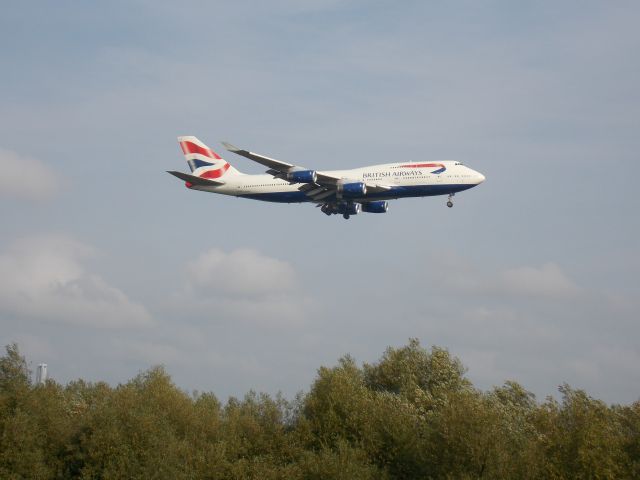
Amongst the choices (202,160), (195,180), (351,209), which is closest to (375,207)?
(351,209)

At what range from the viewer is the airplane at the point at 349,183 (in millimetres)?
79625

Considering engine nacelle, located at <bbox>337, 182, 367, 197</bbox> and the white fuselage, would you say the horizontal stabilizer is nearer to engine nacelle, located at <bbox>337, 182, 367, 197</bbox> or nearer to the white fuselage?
the white fuselage

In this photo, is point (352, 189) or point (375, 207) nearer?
point (352, 189)

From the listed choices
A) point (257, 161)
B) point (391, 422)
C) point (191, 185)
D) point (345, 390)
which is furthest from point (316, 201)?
point (391, 422)

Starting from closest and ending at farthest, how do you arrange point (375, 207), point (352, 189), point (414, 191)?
point (414, 191) < point (352, 189) < point (375, 207)

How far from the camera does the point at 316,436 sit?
7094 centimetres

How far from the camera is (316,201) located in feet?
281

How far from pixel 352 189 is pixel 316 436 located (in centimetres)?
2128

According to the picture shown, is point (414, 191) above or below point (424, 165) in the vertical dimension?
below

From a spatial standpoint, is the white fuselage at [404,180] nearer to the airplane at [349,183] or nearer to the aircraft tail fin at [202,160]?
the airplane at [349,183]

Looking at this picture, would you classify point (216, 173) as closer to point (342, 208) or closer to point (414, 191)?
point (342, 208)

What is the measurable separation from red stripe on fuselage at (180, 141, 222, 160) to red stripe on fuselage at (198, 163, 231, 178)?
6.67 feet

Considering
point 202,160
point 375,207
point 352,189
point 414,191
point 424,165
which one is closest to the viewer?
point 414,191

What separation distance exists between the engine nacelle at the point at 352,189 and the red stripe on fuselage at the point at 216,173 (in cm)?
1824
